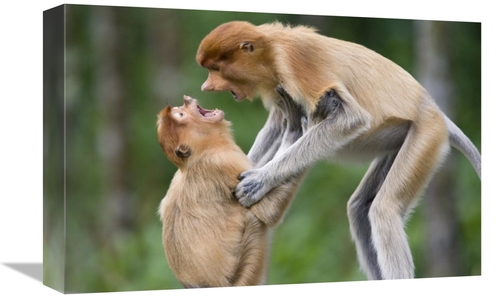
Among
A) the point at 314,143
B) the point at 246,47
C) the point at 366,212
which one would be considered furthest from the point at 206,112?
the point at 366,212

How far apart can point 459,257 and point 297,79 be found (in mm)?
3087

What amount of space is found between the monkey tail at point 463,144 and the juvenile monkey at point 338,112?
35 mm

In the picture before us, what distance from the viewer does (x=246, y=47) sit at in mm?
8711

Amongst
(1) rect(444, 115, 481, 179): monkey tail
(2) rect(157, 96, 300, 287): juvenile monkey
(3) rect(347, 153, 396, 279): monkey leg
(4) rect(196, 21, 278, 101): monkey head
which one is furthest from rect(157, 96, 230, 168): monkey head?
(1) rect(444, 115, 481, 179): monkey tail

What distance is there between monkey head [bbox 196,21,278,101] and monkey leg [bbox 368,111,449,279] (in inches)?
51.3

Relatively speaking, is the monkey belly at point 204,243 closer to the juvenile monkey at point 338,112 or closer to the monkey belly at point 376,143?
the juvenile monkey at point 338,112

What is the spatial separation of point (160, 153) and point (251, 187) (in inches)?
86.9

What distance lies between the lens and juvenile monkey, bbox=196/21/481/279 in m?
8.66

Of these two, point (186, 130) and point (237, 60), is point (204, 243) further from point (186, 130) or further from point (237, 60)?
point (237, 60)

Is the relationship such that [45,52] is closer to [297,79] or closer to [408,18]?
[297,79]

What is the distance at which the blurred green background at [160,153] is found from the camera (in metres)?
8.85

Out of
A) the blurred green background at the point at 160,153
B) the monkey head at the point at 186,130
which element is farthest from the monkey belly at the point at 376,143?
the monkey head at the point at 186,130

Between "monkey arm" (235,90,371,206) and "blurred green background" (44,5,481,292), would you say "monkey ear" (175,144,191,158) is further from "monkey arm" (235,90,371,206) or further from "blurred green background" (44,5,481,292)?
"blurred green background" (44,5,481,292)

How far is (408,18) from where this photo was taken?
9.91 m
